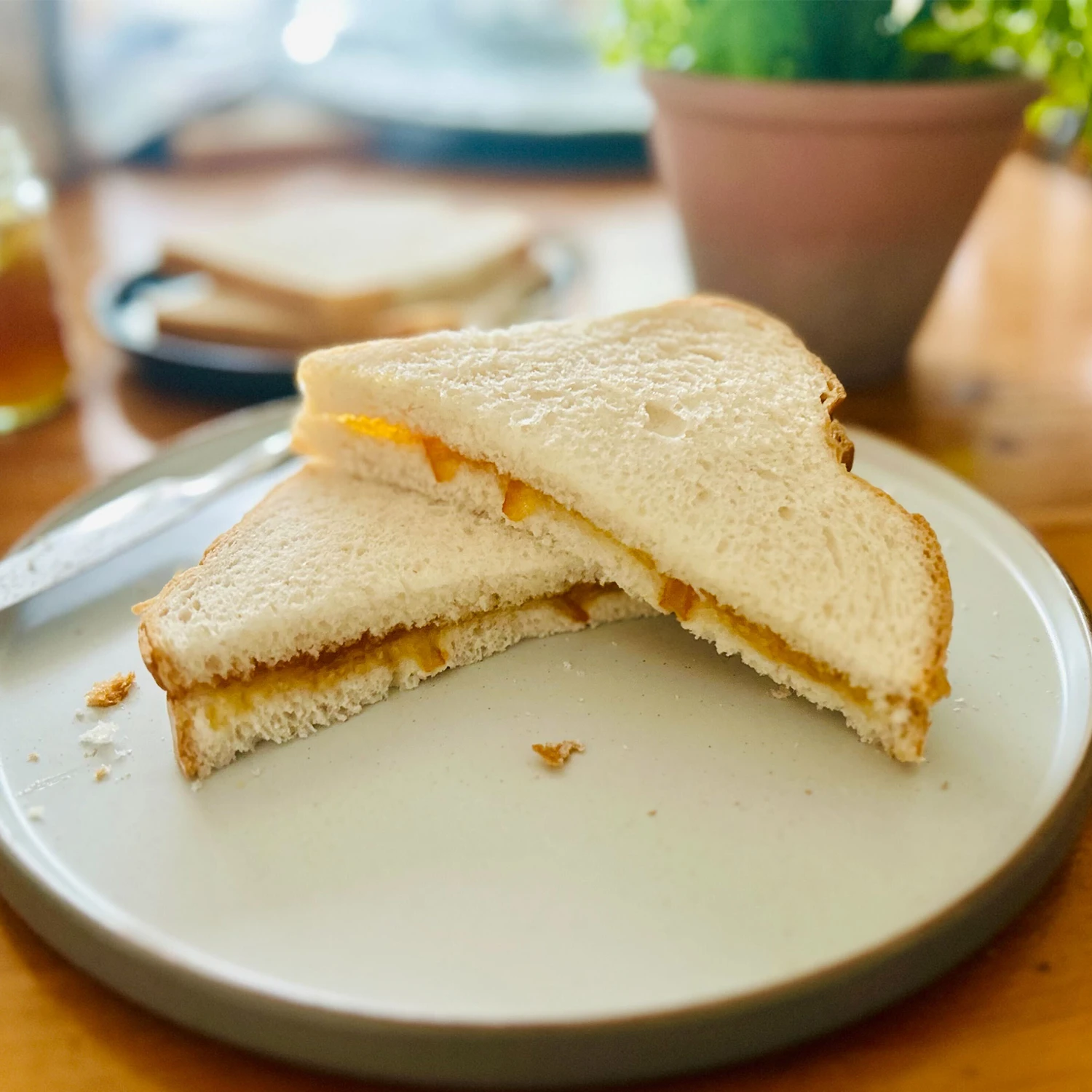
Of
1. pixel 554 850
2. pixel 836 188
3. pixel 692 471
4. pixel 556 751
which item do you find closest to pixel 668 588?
pixel 692 471

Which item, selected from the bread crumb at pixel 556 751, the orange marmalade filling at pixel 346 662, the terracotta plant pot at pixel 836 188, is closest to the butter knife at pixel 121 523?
the orange marmalade filling at pixel 346 662

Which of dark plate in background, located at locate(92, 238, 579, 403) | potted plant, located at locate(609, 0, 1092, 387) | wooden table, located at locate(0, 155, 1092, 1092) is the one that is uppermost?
potted plant, located at locate(609, 0, 1092, 387)

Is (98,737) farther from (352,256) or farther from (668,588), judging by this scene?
(352,256)

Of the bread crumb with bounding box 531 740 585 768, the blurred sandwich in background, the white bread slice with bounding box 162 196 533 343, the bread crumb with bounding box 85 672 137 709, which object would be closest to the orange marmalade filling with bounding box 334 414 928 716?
the bread crumb with bounding box 531 740 585 768

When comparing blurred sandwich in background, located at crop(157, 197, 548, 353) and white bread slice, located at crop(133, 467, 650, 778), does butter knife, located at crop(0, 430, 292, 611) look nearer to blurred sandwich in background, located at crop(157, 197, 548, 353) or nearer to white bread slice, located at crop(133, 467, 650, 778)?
white bread slice, located at crop(133, 467, 650, 778)

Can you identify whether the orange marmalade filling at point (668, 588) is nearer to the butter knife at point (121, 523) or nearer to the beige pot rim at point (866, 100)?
the butter knife at point (121, 523)
